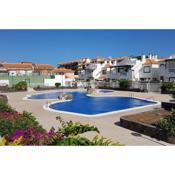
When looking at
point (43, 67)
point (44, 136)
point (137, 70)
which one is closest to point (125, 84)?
point (137, 70)

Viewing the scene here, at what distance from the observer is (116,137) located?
1083 cm

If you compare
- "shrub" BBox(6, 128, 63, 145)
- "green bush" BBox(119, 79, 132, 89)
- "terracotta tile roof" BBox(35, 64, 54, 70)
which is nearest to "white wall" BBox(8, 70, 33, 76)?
"terracotta tile roof" BBox(35, 64, 54, 70)

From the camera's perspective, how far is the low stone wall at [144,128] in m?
10.3

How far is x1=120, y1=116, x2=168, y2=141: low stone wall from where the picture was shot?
1032 cm

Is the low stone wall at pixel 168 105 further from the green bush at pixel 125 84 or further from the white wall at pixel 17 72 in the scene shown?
the white wall at pixel 17 72

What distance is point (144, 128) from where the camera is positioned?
1134 cm

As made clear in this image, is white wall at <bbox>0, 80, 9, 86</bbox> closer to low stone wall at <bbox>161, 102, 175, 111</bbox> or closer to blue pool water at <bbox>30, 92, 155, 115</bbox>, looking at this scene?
blue pool water at <bbox>30, 92, 155, 115</bbox>

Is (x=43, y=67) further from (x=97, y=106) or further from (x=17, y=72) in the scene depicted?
(x=97, y=106)

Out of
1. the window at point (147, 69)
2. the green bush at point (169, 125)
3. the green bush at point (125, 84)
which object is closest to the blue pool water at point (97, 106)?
the green bush at point (125, 84)
